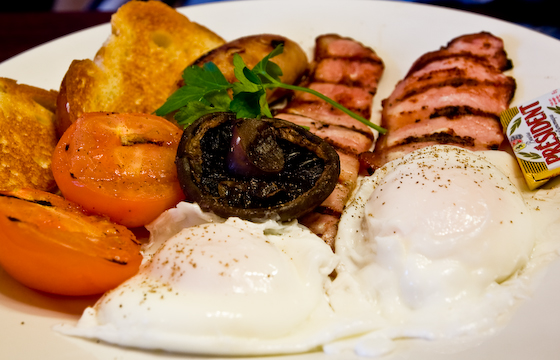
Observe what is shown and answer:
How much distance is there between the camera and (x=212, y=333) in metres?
1.67

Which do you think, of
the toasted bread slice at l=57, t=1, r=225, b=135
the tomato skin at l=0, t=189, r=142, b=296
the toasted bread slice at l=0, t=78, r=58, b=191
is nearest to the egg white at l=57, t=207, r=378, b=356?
the tomato skin at l=0, t=189, r=142, b=296

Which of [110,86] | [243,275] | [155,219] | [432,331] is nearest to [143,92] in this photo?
[110,86]

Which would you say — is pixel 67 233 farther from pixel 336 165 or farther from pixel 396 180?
pixel 396 180

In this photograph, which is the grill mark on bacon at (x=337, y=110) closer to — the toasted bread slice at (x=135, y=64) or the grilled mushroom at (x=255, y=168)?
the grilled mushroom at (x=255, y=168)

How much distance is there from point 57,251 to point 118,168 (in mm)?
599

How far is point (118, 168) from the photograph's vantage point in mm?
2270

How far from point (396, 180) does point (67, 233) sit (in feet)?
5.35

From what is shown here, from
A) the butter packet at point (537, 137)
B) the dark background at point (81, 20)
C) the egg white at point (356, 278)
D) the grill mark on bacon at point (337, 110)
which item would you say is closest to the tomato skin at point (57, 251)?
the egg white at point (356, 278)

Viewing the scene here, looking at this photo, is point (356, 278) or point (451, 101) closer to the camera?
point (356, 278)

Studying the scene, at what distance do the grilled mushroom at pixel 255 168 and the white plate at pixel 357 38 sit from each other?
0.75m

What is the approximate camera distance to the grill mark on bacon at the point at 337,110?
239 cm

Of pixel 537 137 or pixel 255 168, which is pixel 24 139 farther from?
pixel 537 137

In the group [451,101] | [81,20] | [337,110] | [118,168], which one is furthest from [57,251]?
[81,20]

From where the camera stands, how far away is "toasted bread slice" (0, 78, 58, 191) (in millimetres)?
2471
